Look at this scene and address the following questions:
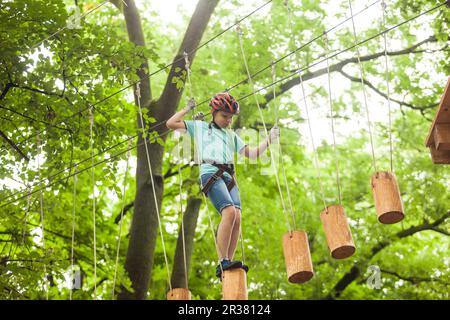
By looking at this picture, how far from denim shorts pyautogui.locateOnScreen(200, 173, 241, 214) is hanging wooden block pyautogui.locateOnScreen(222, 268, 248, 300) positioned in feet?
2.23

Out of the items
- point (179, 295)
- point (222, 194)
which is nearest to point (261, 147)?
point (222, 194)

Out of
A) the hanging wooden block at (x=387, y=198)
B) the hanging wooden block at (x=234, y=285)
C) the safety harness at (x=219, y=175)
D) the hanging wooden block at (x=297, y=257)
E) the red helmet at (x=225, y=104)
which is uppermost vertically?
the red helmet at (x=225, y=104)

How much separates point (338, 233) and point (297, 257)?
342mm

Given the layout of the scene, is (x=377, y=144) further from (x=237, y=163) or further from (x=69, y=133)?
(x=69, y=133)

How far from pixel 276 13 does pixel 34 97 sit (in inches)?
214

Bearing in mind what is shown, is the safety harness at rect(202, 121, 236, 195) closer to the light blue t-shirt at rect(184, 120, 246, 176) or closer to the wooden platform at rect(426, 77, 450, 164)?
the light blue t-shirt at rect(184, 120, 246, 176)

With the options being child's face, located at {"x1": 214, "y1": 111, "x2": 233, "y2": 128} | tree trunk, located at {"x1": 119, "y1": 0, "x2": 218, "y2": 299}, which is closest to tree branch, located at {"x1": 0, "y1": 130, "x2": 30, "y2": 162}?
tree trunk, located at {"x1": 119, "y1": 0, "x2": 218, "y2": 299}

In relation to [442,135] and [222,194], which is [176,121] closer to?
[222,194]

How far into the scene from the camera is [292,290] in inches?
477

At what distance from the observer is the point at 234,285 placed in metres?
4.41

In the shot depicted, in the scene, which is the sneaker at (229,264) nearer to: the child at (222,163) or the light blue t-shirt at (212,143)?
the child at (222,163)

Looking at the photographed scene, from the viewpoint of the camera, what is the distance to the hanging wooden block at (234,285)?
434 cm

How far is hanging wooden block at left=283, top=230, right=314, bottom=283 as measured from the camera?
14.8ft

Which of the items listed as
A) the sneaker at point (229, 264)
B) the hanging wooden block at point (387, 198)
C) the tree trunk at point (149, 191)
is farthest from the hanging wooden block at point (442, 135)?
the tree trunk at point (149, 191)
